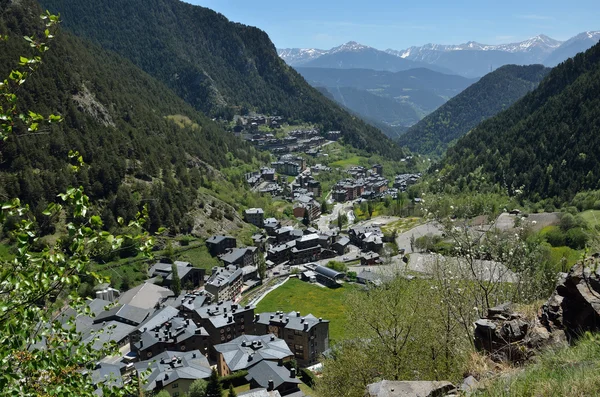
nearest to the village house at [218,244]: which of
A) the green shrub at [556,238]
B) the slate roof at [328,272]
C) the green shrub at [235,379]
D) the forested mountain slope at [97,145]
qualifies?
the forested mountain slope at [97,145]

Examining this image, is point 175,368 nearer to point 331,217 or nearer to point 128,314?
point 128,314

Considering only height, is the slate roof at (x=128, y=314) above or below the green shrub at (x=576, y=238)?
below

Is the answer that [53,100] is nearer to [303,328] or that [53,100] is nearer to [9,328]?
[303,328]

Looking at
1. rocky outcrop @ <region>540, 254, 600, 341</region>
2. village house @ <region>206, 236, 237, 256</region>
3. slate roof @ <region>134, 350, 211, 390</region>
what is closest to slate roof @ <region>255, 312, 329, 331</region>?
slate roof @ <region>134, 350, 211, 390</region>

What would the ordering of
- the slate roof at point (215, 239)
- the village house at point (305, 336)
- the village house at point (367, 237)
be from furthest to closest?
the village house at point (367, 237) → the slate roof at point (215, 239) → the village house at point (305, 336)

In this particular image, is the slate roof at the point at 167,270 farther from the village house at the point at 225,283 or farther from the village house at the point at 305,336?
the village house at the point at 305,336

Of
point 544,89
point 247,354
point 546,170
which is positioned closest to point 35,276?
point 247,354

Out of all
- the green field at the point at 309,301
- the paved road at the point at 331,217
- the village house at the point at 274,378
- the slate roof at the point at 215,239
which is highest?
the village house at the point at 274,378

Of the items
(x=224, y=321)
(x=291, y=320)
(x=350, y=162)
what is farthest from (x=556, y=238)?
(x=350, y=162)
